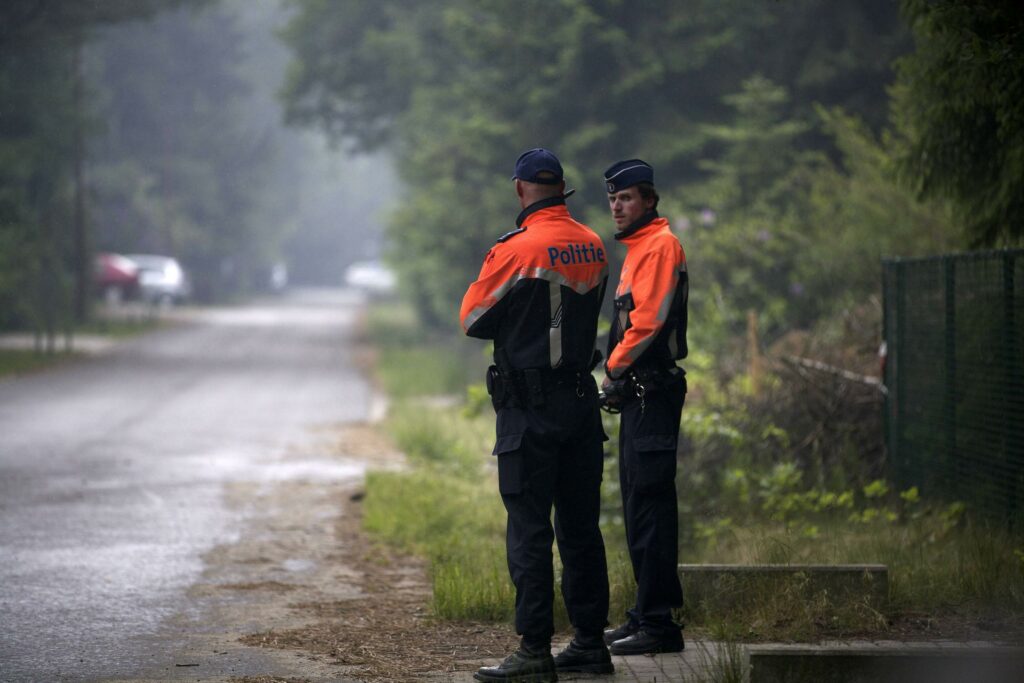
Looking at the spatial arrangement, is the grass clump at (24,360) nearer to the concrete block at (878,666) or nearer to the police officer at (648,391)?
the police officer at (648,391)

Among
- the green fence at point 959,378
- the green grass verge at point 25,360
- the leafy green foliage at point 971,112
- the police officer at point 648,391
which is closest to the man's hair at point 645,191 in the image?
the police officer at point 648,391

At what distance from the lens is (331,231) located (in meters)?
101

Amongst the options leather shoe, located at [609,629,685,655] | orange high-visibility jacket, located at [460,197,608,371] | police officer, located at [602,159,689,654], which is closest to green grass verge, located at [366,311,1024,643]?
leather shoe, located at [609,629,685,655]

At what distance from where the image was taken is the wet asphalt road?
6.42 m

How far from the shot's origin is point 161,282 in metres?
48.9

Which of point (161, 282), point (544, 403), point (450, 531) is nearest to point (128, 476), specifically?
point (450, 531)

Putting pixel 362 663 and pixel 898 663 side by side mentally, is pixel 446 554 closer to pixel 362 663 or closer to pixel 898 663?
pixel 362 663

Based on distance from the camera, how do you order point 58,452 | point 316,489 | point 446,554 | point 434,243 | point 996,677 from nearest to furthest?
point 996,677
point 446,554
point 316,489
point 58,452
point 434,243

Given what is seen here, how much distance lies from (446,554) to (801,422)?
330cm

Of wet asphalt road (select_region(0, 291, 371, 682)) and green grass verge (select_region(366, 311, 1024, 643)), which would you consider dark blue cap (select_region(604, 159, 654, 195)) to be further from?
wet asphalt road (select_region(0, 291, 371, 682))

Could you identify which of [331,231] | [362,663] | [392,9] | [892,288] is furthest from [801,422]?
[331,231]

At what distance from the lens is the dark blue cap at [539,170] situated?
18.3 ft

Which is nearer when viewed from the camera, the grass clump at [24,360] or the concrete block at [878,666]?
the concrete block at [878,666]

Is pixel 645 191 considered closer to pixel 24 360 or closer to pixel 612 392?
pixel 612 392
